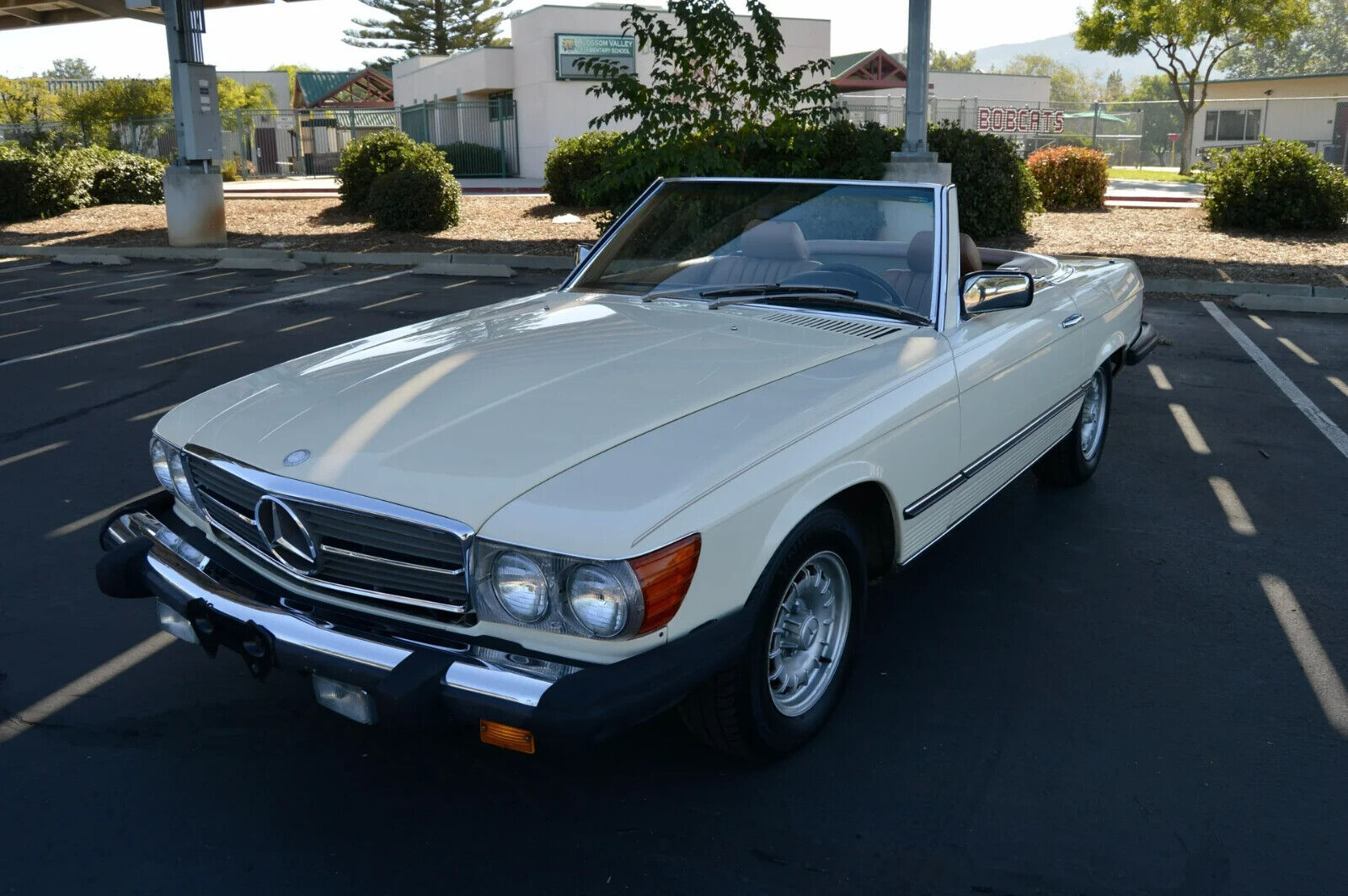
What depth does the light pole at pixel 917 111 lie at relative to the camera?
11.8 metres

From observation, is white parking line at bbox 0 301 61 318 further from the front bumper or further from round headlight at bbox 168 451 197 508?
the front bumper

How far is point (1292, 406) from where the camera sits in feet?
23.9

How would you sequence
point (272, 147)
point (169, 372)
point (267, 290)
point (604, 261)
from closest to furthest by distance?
point (604, 261) → point (169, 372) → point (267, 290) → point (272, 147)

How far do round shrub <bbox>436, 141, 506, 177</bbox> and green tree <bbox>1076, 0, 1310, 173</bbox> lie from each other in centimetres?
1903

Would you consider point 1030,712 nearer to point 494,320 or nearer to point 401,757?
point 401,757

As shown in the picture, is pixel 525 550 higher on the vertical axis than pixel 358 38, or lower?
lower

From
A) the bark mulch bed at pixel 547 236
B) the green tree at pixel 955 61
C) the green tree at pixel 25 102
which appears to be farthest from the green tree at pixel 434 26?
the green tree at pixel 955 61

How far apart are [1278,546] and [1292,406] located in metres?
2.84

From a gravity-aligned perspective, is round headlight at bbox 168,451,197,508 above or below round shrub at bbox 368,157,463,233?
below

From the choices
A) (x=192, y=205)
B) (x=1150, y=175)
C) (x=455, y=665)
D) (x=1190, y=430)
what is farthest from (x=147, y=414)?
(x=1150, y=175)

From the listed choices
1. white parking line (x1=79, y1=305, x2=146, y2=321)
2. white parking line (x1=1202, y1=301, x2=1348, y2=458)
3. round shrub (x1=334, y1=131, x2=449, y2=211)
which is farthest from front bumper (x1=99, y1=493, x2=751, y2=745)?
round shrub (x1=334, y1=131, x2=449, y2=211)

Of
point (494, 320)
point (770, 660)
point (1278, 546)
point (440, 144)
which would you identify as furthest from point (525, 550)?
point (440, 144)

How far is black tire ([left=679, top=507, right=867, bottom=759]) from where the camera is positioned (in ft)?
9.48

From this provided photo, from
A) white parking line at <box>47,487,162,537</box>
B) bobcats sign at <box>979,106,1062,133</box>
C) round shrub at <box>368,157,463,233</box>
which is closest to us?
white parking line at <box>47,487,162,537</box>
